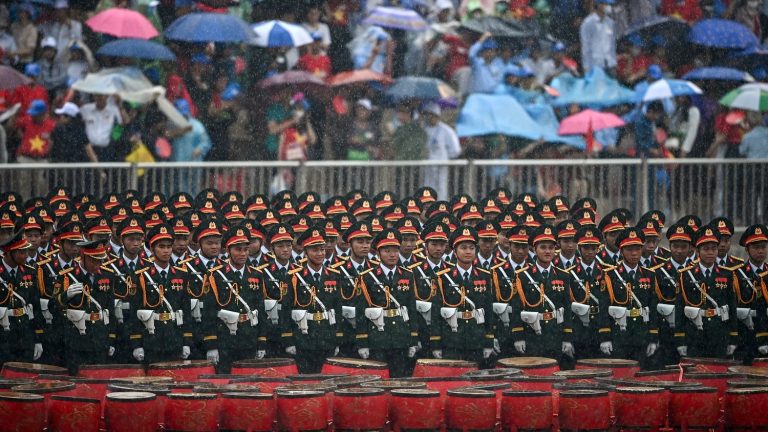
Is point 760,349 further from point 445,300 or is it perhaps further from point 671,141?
point 671,141

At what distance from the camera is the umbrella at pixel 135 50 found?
24.7 metres

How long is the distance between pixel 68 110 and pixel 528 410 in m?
9.92

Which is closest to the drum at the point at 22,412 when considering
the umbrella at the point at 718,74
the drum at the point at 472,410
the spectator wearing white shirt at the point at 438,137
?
the drum at the point at 472,410

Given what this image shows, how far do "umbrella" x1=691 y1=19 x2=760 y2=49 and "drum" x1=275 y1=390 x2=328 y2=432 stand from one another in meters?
11.3

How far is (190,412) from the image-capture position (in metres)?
16.4

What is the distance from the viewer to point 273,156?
2547 cm

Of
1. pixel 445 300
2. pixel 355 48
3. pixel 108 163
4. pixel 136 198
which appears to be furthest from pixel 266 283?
pixel 355 48

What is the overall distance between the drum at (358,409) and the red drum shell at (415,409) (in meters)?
0.13


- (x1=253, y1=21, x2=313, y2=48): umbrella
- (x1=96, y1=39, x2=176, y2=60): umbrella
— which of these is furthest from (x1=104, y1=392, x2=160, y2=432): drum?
(x1=253, y1=21, x2=313, y2=48): umbrella

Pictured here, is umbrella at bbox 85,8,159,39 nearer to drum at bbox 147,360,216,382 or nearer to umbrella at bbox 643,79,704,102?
umbrella at bbox 643,79,704,102

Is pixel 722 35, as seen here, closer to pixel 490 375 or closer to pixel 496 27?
pixel 496 27

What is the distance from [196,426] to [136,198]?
21.8ft

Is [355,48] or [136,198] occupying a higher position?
[355,48]

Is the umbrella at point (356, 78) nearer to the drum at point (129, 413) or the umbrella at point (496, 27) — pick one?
the umbrella at point (496, 27)
